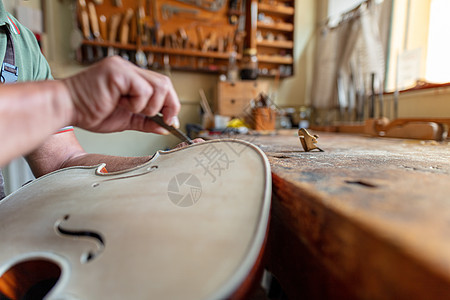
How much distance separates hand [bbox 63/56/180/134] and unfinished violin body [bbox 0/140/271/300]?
14cm

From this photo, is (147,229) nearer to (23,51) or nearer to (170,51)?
(23,51)

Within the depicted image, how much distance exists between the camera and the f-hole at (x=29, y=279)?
0.39m

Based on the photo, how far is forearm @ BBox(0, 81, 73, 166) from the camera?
1.12ft

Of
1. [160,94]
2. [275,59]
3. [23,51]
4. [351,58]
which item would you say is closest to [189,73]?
[275,59]

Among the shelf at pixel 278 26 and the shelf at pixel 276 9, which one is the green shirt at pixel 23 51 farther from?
the shelf at pixel 276 9

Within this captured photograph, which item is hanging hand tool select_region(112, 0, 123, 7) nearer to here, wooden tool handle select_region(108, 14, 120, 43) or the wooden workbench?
Answer: wooden tool handle select_region(108, 14, 120, 43)

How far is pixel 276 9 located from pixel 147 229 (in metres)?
3.44

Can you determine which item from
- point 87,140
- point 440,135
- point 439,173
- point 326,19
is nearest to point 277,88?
point 326,19

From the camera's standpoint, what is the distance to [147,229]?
0.32m

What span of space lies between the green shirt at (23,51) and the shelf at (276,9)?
9.01 feet

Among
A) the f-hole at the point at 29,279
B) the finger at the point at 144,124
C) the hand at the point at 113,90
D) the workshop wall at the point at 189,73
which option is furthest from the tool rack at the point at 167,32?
the f-hole at the point at 29,279

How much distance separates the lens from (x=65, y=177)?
59 centimetres

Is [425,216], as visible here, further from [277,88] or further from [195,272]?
[277,88]

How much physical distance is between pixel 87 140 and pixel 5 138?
1.22 m
